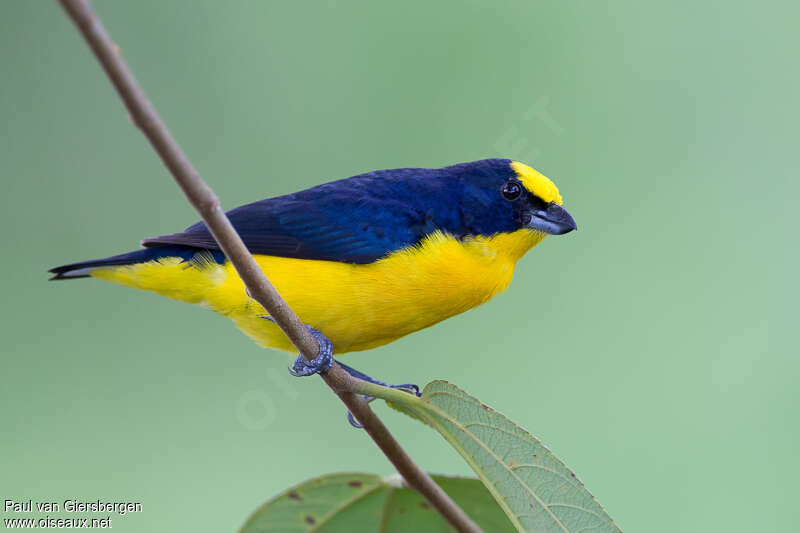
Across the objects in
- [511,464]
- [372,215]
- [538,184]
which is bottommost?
[511,464]

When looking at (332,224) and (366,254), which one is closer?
(366,254)

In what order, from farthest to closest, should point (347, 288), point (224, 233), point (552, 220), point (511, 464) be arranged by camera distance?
point (552, 220) → point (347, 288) → point (511, 464) → point (224, 233)

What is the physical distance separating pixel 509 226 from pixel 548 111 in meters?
0.74

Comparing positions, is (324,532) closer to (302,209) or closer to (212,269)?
(212,269)

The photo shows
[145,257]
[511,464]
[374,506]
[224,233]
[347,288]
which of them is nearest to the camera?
[224,233]

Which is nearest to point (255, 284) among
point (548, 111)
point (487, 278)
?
point (487, 278)

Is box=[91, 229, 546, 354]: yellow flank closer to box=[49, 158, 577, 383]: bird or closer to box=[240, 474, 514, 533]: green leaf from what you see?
box=[49, 158, 577, 383]: bird

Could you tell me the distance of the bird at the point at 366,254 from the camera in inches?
117

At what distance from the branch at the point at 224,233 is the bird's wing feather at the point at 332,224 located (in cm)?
92

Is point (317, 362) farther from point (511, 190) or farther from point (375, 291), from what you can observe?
point (511, 190)

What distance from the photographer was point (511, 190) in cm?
334

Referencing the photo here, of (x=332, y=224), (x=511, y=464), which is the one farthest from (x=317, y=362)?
(x=332, y=224)

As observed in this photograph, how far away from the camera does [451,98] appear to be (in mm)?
4621

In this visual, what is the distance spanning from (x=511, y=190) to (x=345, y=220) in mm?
692
